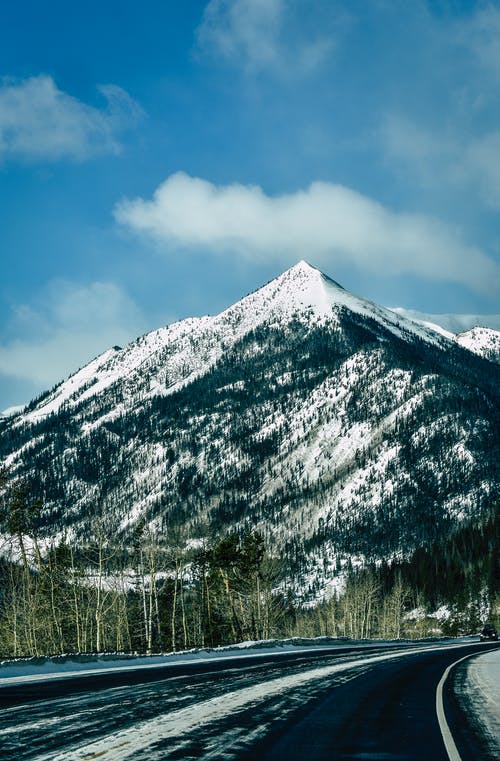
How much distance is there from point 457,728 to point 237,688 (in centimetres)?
632

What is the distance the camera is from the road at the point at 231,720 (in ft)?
27.9

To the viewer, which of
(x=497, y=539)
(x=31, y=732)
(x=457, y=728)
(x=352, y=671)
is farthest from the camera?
(x=497, y=539)

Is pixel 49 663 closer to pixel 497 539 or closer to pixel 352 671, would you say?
pixel 352 671

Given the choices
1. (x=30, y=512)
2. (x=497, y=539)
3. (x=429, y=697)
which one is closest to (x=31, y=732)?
(x=429, y=697)

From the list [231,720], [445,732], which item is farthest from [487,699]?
[231,720]

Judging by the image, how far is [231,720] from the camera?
35.6ft

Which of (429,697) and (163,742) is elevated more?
(163,742)

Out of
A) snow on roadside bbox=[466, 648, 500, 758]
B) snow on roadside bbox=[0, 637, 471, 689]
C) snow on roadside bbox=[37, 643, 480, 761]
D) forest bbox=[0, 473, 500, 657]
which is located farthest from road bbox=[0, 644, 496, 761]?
forest bbox=[0, 473, 500, 657]

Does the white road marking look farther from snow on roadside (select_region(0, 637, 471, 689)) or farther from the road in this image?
snow on roadside (select_region(0, 637, 471, 689))

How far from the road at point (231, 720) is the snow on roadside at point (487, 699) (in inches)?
9.5

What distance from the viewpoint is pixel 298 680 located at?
59.6 ft

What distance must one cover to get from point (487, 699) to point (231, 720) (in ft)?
22.8

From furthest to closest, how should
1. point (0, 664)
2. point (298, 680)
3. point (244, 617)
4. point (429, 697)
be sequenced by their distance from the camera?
point (244, 617)
point (0, 664)
point (298, 680)
point (429, 697)

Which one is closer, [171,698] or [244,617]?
[171,698]
